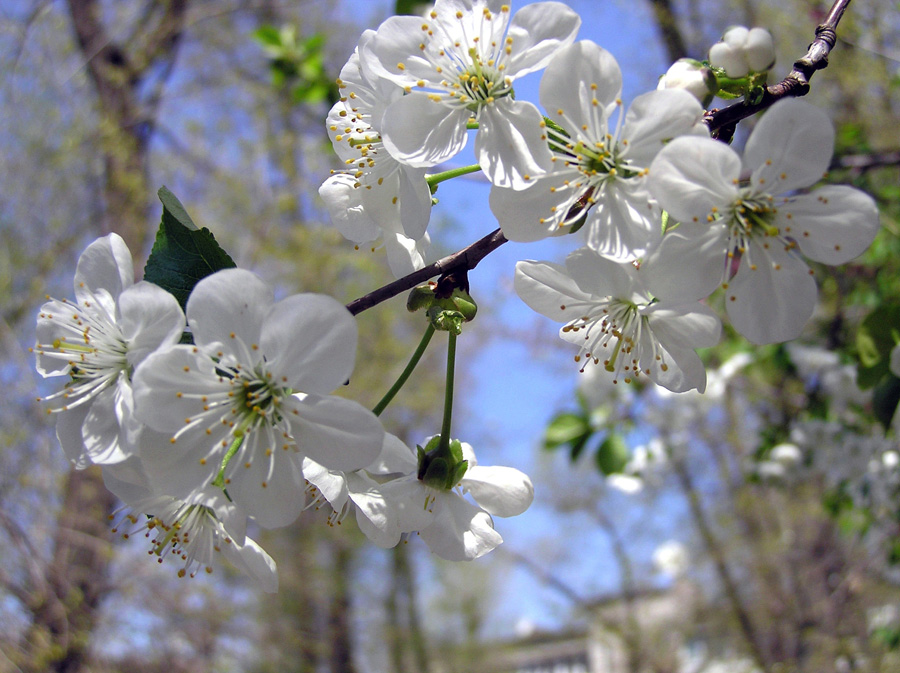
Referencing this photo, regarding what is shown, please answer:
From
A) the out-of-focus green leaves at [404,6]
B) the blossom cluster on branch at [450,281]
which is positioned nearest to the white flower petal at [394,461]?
the blossom cluster on branch at [450,281]

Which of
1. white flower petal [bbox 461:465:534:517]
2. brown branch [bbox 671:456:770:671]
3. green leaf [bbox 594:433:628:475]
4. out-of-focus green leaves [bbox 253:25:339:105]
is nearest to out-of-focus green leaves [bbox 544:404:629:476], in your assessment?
green leaf [bbox 594:433:628:475]

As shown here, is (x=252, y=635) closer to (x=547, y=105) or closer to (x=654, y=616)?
(x=547, y=105)

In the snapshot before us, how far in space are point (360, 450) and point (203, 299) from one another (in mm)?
208

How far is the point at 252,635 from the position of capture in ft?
12.5

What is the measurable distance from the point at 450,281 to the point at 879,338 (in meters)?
0.90

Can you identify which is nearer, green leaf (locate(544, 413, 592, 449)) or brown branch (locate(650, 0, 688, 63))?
green leaf (locate(544, 413, 592, 449))

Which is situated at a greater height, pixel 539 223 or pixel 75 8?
pixel 75 8

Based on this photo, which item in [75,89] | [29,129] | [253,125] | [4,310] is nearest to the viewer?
[4,310]

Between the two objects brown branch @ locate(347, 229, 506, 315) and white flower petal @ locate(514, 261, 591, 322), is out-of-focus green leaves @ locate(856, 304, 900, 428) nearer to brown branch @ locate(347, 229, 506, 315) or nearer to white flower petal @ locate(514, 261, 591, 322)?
white flower petal @ locate(514, 261, 591, 322)

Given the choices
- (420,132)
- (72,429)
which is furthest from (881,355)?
(72,429)

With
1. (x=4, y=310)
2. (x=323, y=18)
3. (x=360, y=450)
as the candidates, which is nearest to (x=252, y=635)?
(x=4, y=310)

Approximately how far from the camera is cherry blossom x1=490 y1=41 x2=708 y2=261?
0.63 meters

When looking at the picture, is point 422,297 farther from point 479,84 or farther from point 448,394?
point 479,84

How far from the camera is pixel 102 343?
0.73m
